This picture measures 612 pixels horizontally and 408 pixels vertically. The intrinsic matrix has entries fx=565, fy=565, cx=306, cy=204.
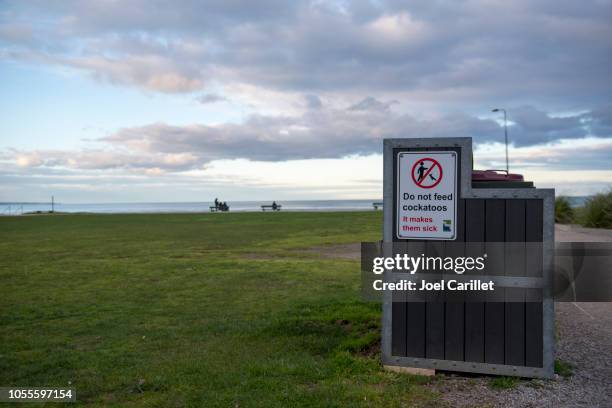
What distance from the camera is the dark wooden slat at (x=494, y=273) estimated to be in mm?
5410

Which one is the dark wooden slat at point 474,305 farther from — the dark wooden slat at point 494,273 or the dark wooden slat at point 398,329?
the dark wooden slat at point 398,329

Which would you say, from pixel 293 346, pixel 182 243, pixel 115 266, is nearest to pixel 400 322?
pixel 293 346

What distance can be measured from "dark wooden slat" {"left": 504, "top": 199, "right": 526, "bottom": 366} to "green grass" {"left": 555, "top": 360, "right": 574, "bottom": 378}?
56 centimetres

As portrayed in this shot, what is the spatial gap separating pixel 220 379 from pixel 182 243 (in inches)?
652

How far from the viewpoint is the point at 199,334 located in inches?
297

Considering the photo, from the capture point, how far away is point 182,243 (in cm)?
2164

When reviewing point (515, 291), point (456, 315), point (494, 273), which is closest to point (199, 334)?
point (456, 315)

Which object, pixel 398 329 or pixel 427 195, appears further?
pixel 398 329

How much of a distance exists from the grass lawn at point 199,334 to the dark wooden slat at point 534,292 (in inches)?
44.4

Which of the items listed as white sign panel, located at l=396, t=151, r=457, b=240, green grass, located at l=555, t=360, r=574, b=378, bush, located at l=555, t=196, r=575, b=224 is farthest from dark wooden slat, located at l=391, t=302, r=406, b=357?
bush, located at l=555, t=196, r=575, b=224

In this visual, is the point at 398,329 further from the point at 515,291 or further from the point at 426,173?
the point at 426,173

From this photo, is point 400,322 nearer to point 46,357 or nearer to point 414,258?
point 414,258

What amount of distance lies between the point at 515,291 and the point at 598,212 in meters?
21.4

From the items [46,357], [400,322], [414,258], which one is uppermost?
[414,258]
